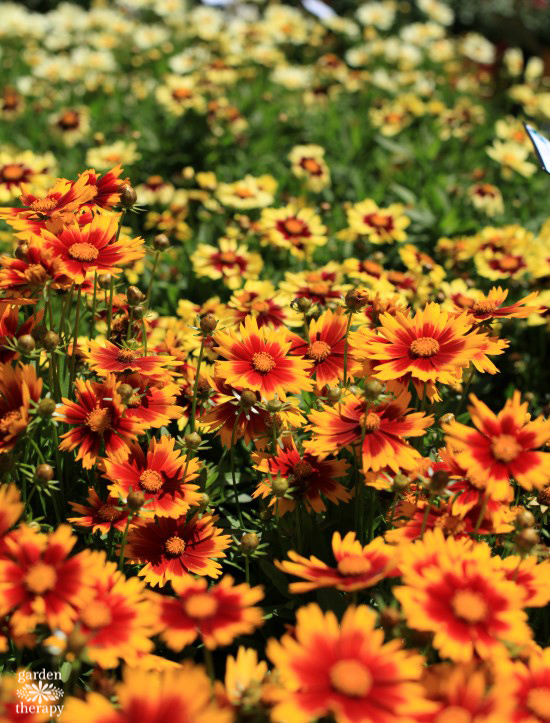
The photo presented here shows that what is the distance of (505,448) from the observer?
4.17ft

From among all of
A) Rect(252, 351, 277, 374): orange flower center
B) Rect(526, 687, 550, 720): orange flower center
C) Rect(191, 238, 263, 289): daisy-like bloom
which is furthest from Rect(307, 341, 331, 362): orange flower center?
Rect(191, 238, 263, 289): daisy-like bloom

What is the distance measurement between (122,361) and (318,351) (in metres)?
0.47

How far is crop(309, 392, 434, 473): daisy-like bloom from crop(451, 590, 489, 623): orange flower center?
A: 290 millimetres

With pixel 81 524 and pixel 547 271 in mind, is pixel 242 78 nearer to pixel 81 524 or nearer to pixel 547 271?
pixel 547 271

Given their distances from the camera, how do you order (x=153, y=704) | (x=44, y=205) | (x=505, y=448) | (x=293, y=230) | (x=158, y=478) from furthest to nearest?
(x=293, y=230), (x=44, y=205), (x=158, y=478), (x=505, y=448), (x=153, y=704)

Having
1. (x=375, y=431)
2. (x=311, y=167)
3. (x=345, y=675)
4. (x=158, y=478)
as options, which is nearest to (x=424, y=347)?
(x=375, y=431)

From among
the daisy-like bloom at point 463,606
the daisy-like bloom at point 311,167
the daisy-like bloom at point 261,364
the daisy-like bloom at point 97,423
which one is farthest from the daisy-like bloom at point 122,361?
the daisy-like bloom at point 311,167

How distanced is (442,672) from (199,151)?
3817mm

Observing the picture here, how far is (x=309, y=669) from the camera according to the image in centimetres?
100

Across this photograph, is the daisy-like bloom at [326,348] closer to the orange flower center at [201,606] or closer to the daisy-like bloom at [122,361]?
the daisy-like bloom at [122,361]

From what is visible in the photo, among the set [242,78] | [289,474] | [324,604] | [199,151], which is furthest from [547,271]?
[242,78]

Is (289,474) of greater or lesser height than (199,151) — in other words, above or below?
above

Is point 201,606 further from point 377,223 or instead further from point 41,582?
point 377,223

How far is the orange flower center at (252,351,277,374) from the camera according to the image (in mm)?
1601
